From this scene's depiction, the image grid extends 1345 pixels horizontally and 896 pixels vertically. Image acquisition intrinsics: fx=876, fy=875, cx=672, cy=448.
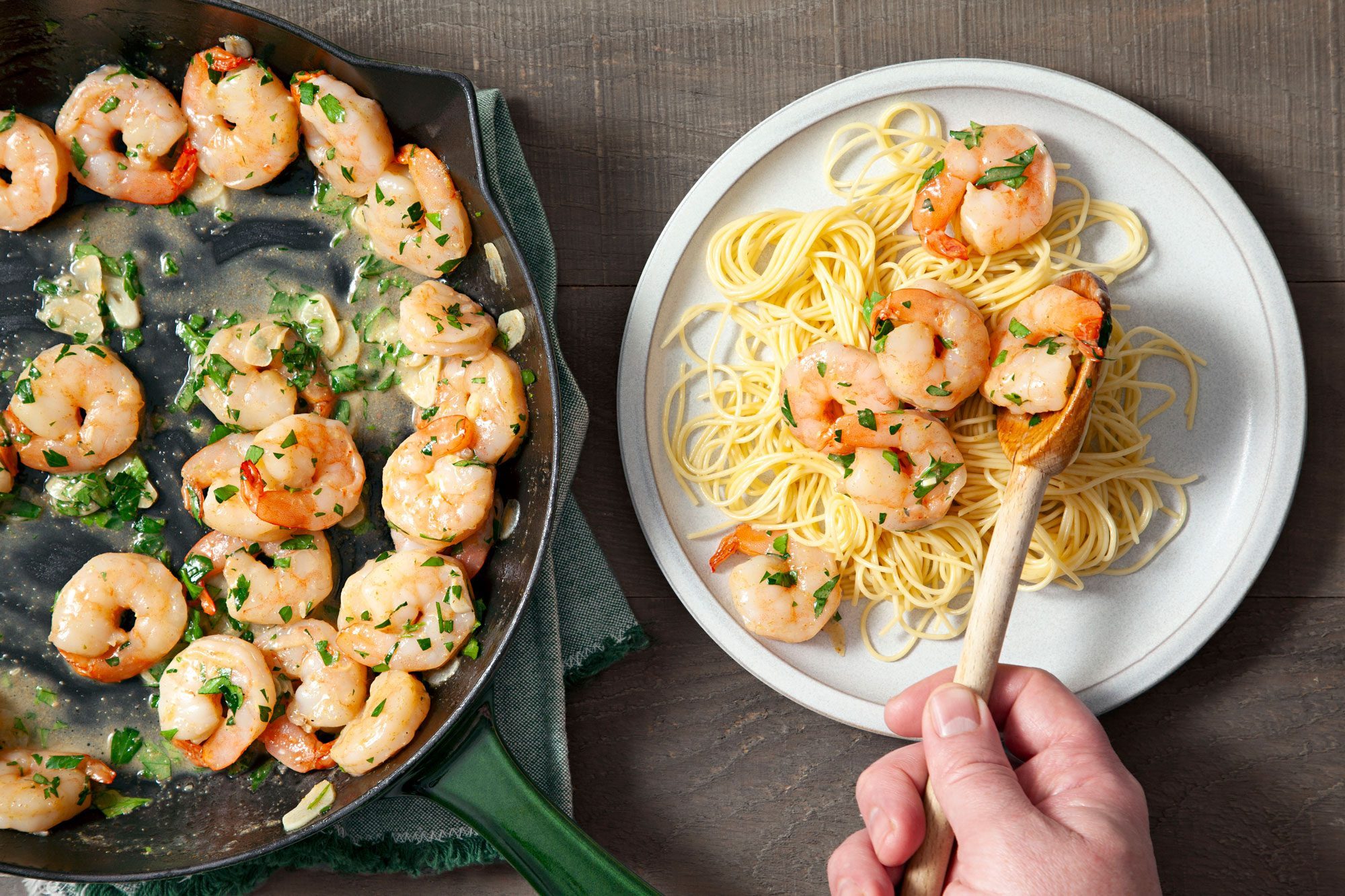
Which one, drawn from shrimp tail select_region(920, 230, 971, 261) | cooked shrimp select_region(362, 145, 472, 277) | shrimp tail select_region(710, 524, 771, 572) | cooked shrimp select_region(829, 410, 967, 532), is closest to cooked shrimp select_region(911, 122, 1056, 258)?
shrimp tail select_region(920, 230, 971, 261)

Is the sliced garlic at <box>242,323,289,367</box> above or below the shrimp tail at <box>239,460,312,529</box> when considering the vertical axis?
above

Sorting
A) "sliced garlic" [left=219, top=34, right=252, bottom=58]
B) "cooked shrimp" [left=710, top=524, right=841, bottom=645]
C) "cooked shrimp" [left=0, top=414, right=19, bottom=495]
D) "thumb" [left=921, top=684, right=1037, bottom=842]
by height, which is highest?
"sliced garlic" [left=219, top=34, right=252, bottom=58]

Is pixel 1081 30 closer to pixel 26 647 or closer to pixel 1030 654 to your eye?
pixel 1030 654

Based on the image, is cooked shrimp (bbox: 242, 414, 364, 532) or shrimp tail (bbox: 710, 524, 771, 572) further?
shrimp tail (bbox: 710, 524, 771, 572)

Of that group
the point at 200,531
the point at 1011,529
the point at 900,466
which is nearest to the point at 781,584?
the point at 900,466

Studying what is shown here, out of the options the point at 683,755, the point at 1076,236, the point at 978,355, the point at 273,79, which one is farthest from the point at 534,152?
the point at 683,755

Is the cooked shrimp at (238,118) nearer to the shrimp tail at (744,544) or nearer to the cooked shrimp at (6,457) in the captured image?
the cooked shrimp at (6,457)

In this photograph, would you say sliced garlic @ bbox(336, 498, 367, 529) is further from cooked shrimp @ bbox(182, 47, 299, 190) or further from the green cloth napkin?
cooked shrimp @ bbox(182, 47, 299, 190)
